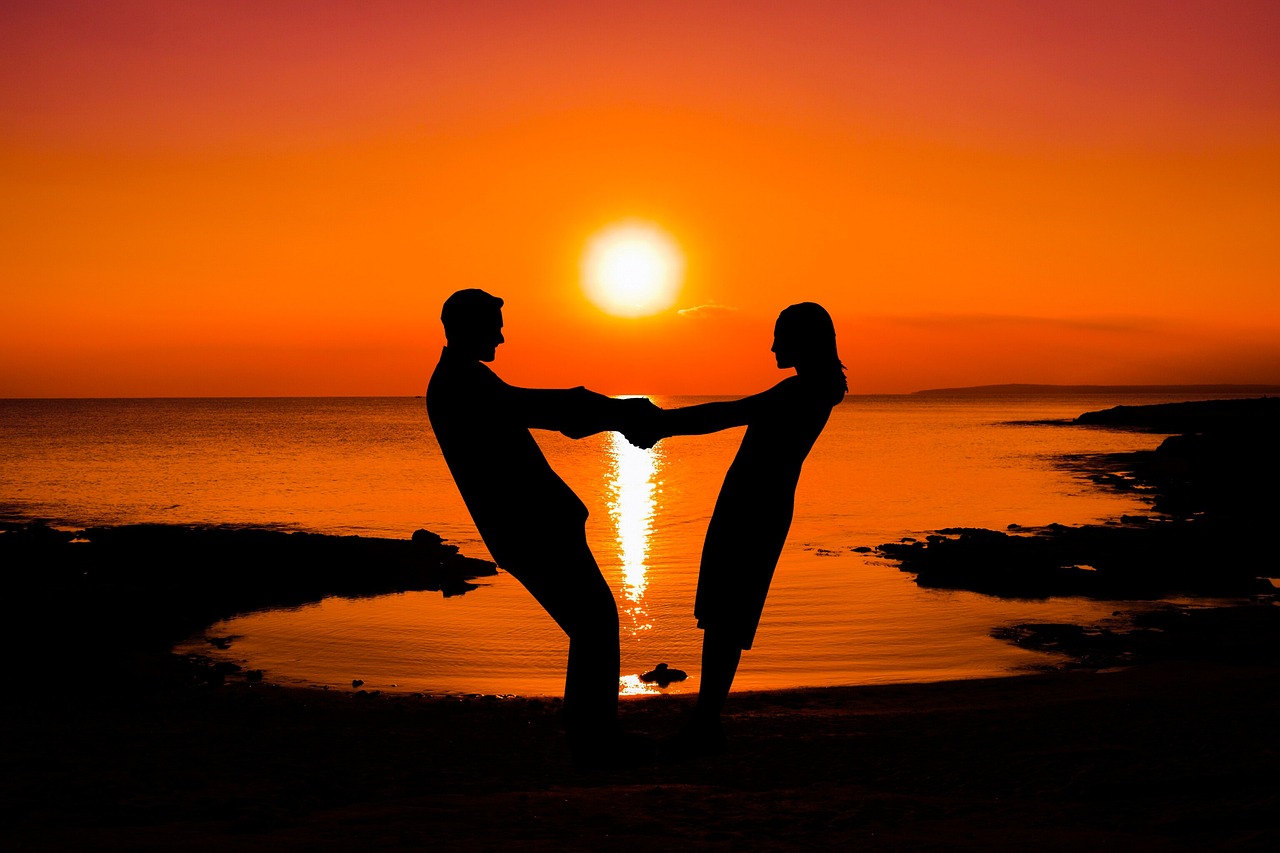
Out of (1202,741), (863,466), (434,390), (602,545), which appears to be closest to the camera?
(434,390)

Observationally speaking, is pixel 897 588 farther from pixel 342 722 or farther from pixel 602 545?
pixel 342 722

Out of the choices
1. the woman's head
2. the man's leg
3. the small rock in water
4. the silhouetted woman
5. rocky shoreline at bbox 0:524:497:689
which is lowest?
the small rock in water

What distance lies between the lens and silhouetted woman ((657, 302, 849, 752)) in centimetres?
466

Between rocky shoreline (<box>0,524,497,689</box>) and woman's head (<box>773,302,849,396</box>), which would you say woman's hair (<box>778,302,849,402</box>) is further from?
rocky shoreline (<box>0,524,497,689</box>)

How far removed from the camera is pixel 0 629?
22625 millimetres

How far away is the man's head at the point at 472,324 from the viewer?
4832 mm

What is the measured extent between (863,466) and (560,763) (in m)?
81.6

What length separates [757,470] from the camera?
467cm

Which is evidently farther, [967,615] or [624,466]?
[624,466]

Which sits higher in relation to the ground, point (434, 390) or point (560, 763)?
point (434, 390)

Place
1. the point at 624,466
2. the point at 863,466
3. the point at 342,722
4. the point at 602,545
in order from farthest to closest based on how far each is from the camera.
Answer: the point at 624,466, the point at 863,466, the point at 602,545, the point at 342,722

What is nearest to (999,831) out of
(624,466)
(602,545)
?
(602,545)

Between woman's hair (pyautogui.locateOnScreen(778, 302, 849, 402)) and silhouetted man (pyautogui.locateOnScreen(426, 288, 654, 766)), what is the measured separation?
2.52ft

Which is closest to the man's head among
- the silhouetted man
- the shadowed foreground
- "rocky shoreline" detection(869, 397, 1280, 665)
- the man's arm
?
the silhouetted man
